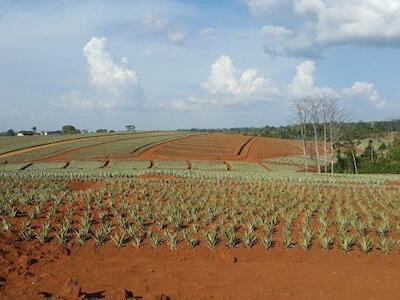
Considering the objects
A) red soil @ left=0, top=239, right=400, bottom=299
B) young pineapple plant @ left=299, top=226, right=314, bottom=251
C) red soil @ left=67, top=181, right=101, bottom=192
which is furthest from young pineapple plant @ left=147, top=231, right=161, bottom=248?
red soil @ left=67, top=181, right=101, bottom=192

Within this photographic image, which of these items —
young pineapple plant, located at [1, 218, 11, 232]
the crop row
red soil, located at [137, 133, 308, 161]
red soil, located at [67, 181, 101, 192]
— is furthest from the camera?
red soil, located at [137, 133, 308, 161]

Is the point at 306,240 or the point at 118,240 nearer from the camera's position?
the point at 306,240

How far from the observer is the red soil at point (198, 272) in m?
9.10

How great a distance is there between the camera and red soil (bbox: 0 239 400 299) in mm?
9102

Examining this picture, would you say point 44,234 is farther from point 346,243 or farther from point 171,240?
point 346,243

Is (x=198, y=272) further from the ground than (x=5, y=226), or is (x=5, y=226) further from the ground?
(x=5, y=226)

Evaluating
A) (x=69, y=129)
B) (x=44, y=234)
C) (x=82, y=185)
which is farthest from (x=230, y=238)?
(x=69, y=129)

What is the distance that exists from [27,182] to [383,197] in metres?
18.9

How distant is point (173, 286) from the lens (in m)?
9.46

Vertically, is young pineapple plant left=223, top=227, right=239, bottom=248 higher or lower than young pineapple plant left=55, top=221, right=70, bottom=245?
lower

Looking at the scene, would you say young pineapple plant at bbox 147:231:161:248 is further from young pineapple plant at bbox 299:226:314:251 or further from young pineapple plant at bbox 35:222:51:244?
young pineapple plant at bbox 299:226:314:251

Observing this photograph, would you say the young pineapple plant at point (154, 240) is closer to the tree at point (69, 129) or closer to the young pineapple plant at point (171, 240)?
the young pineapple plant at point (171, 240)

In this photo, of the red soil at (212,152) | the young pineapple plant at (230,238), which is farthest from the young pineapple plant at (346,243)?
the red soil at (212,152)

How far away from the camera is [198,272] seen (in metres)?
10.2
